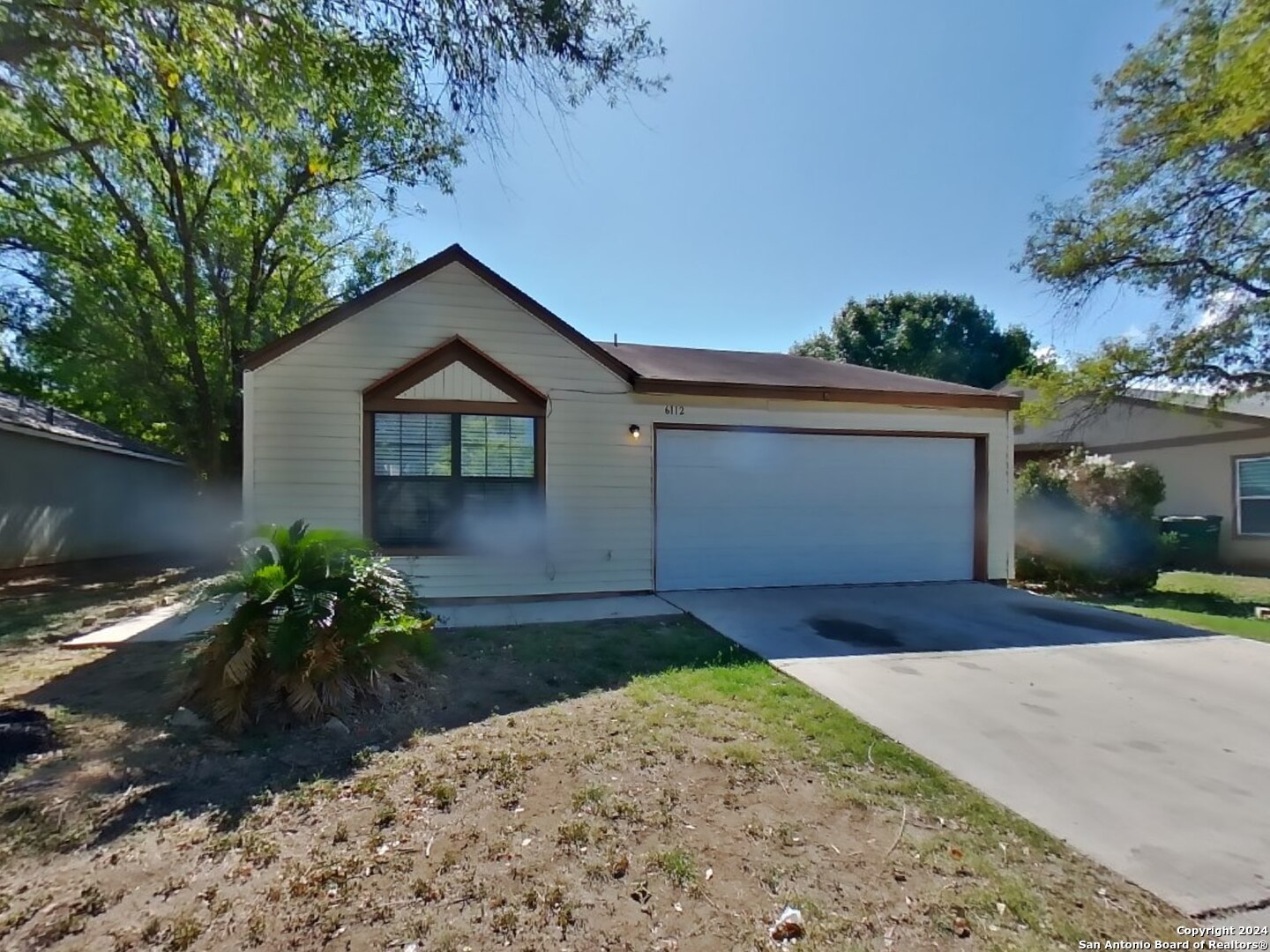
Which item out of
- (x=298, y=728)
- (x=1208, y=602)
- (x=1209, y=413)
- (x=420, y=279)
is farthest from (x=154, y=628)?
(x=1209, y=413)

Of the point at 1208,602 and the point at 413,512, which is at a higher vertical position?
the point at 413,512

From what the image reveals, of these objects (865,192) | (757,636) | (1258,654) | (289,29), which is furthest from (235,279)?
(1258,654)

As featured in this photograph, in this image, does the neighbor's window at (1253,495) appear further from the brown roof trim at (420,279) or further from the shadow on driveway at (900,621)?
the brown roof trim at (420,279)

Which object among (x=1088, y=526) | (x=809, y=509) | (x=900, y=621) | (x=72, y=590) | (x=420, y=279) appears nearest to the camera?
(x=900, y=621)

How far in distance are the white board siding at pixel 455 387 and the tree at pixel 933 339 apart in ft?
78.2

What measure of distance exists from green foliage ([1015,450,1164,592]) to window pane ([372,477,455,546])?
34.7ft

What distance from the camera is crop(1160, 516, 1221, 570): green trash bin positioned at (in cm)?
1432

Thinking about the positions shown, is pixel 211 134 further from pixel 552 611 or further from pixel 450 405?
pixel 552 611

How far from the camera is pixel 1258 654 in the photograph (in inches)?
253

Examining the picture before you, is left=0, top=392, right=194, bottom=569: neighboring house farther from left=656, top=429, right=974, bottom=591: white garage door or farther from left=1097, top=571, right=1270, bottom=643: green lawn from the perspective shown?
left=1097, top=571, right=1270, bottom=643: green lawn

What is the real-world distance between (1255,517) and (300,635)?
18755 millimetres

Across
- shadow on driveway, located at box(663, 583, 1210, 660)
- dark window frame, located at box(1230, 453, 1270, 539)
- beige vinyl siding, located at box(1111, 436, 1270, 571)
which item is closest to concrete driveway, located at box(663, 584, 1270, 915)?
shadow on driveway, located at box(663, 583, 1210, 660)

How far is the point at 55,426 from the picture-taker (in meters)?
12.9

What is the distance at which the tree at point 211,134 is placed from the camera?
16.0 feet
